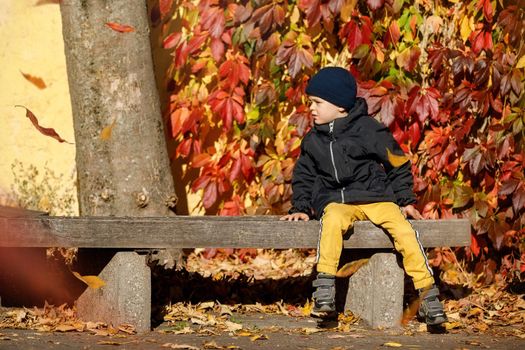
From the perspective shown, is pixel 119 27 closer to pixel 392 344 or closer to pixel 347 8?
pixel 347 8

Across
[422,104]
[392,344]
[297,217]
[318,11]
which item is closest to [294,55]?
[318,11]

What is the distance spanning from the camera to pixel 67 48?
21.1 feet

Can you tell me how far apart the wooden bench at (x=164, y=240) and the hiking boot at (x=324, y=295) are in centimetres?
21

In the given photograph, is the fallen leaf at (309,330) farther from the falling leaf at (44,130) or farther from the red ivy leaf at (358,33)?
the falling leaf at (44,130)

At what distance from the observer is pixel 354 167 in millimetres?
5492

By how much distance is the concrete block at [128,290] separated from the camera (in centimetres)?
521

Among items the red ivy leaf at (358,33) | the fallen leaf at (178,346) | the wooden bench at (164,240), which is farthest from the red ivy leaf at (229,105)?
the fallen leaf at (178,346)

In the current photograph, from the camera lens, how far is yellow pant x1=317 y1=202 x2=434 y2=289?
5203 millimetres

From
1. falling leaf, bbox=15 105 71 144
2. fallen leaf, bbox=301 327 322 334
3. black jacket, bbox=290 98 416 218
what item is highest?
falling leaf, bbox=15 105 71 144

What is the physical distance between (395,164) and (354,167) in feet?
0.75

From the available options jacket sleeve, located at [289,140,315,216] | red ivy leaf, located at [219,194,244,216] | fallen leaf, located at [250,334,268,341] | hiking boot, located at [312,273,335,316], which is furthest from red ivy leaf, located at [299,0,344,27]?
fallen leaf, located at [250,334,268,341]

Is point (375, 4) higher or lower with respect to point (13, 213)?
higher

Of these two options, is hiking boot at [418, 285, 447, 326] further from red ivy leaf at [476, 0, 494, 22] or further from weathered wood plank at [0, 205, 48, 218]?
red ivy leaf at [476, 0, 494, 22]

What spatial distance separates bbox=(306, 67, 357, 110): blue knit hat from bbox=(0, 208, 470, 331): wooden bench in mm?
→ 693
